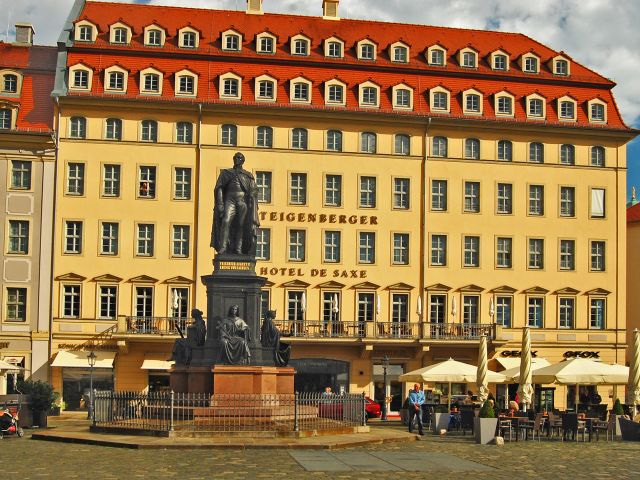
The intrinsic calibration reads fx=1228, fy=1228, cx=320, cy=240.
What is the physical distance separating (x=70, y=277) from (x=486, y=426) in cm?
2723

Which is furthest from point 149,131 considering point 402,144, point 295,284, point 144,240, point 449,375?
point 449,375

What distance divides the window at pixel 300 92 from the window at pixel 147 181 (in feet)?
23.3

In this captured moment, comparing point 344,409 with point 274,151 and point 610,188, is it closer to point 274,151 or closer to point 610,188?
point 274,151

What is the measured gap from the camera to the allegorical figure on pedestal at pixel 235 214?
29766 millimetres

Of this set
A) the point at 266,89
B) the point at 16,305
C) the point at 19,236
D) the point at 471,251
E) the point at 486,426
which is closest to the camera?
the point at 486,426

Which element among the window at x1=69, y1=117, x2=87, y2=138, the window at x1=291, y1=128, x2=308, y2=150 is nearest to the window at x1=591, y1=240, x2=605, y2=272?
the window at x1=291, y1=128, x2=308, y2=150

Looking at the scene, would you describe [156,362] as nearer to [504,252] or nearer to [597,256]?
[504,252]

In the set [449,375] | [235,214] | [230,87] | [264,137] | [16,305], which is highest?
[230,87]

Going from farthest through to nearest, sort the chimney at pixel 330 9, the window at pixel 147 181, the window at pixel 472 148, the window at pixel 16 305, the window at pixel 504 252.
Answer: the chimney at pixel 330 9 < the window at pixel 472 148 < the window at pixel 504 252 < the window at pixel 147 181 < the window at pixel 16 305

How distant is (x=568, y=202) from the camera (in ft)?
187

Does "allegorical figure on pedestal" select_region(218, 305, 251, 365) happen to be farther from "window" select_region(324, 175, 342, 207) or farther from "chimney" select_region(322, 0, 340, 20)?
"chimney" select_region(322, 0, 340, 20)

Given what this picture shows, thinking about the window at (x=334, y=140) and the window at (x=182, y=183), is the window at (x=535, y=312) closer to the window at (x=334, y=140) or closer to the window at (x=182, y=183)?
the window at (x=334, y=140)

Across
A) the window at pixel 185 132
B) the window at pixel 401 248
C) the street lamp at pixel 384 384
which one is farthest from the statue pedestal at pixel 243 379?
the window at pixel 401 248

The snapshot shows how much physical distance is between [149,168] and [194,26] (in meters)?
7.77
